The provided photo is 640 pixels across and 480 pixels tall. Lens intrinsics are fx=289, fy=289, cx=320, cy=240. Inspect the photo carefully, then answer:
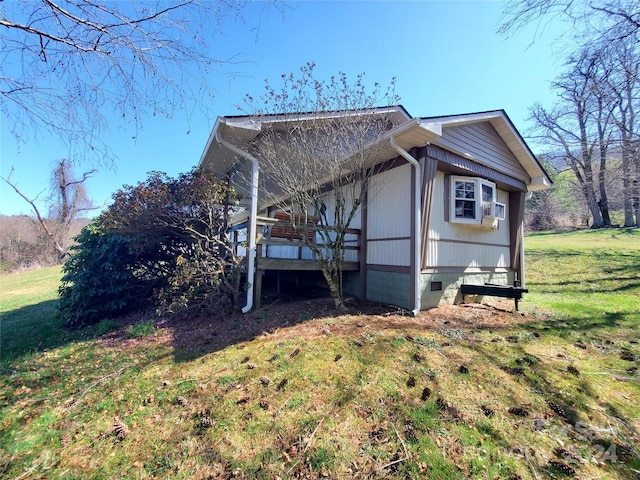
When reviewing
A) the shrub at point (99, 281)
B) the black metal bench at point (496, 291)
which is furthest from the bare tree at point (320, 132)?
the shrub at point (99, 281)

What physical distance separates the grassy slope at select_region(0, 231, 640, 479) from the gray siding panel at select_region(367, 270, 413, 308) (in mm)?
913

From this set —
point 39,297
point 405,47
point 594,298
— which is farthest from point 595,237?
point 39,297

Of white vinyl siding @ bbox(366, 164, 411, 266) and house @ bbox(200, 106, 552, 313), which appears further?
white vinyl siding @ bbox(366, 164, 411, 266)

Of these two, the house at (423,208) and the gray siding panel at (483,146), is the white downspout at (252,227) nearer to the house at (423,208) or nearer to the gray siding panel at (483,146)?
the house at (423,208)

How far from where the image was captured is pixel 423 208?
6141 millimetres

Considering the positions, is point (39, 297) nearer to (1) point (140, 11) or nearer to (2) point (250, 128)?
(2) point (250, 128)

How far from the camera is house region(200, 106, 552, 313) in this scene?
20.0ft

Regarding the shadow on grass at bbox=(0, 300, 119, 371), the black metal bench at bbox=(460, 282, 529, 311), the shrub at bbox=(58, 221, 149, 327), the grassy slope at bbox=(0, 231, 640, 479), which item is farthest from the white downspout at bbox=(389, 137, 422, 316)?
the shrub at bbox=(58, 221, 149, 327)

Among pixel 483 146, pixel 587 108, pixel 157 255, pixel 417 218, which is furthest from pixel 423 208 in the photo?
pixel 157 255

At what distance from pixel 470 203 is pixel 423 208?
189cm

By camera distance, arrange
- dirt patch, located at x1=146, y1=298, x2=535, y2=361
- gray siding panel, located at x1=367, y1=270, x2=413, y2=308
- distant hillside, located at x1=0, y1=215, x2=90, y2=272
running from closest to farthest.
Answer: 1. dirt patch, located at x1=146, y1=298, x2=535, y2=361
2. gray siding panel, located at x1=367, y1=270, x2=413, y2=308
3. distant hillside, located at x1=0, y1=215, x2=90, y2=272

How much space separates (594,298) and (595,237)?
11.9 metres

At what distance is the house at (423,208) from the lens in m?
6.10

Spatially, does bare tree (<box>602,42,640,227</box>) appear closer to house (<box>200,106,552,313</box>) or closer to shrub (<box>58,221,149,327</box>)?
house (<box>200,106,552,313</box>)
